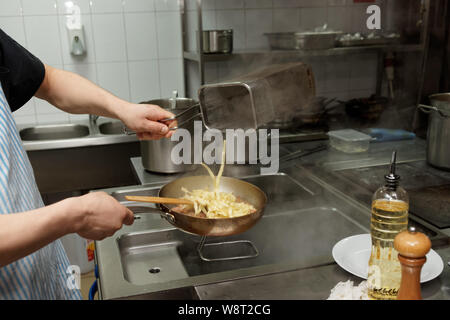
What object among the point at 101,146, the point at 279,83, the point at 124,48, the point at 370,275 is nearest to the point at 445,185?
the point at 279,83

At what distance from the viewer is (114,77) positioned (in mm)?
3014

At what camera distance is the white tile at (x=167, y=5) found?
2992mm

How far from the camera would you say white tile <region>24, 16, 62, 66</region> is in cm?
280

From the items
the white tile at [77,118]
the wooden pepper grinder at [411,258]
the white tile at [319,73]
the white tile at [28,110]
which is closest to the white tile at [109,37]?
the white tile at [77,118]

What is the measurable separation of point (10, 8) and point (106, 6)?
601 mm

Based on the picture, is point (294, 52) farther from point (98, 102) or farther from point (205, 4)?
point (98, 102)


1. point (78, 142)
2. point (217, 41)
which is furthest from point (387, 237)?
point (78, 142)

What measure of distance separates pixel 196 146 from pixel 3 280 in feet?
3.32

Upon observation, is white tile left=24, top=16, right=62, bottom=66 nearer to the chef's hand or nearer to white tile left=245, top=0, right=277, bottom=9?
white tile left=245, top=0, right=277, bottom=9

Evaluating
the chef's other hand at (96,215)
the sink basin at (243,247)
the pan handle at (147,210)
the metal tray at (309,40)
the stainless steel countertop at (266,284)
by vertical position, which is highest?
the metal tray at (309,40)

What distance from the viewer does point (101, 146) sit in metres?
2.62

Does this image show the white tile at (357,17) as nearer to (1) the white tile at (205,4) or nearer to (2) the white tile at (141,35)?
(1) the white tile at (205,4)

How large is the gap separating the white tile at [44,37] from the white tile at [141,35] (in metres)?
0.47
